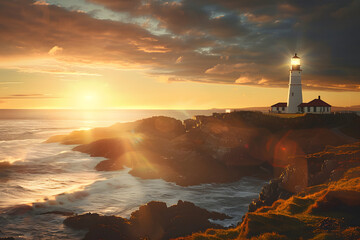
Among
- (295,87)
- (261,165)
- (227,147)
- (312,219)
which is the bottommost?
(261,165)

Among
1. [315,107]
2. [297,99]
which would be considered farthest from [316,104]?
[297,99]

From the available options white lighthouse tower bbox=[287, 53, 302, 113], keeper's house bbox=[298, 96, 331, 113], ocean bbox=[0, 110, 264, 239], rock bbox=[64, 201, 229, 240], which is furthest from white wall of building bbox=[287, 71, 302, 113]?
rock bbox=[64, 201, 229, 240]

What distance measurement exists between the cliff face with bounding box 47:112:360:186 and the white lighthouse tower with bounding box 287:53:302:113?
9600 millimetres

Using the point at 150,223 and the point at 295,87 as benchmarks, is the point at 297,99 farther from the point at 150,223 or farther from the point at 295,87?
the point at 150,223

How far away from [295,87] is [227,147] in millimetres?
23716

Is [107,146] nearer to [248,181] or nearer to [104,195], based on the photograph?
[104,195]

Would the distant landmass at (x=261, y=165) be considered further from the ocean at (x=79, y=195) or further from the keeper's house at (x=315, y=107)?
the keeper's house at (x=315, y=107)

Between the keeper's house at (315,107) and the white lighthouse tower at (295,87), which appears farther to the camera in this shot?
the white lighthouse tower at (295,87)

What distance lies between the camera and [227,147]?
166 ft

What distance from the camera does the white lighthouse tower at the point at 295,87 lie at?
60.4 metres

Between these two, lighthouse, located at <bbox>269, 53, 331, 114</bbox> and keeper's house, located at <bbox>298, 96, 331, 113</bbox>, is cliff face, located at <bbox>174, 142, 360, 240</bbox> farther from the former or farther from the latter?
lighthouse, located at <bbox>269, 53, 331, 114</bbox>

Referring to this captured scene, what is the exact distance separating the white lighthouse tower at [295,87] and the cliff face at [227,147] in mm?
9600

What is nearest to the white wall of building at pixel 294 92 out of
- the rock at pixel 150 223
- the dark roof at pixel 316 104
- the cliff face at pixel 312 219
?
the dark roof at pixel 316 104

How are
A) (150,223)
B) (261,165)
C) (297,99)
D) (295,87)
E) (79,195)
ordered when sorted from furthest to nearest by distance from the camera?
(297,99) → (295,87) → (261,165) → (79,195) → (150,223)
